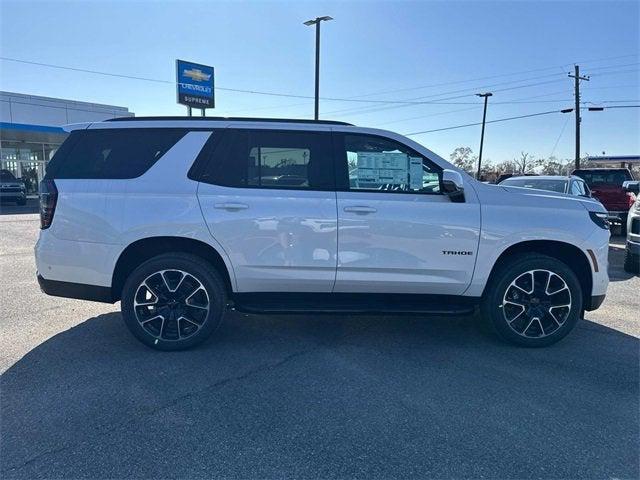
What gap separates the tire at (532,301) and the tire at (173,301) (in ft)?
8.22

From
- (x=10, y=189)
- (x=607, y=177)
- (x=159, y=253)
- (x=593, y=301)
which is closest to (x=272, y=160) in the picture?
(x=159, y=253)

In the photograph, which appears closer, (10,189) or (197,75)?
(10,189)

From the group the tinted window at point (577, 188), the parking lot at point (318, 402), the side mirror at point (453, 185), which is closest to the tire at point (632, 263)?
the tinted window at point (577, 188)

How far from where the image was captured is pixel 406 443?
2785 mm

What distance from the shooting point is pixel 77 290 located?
4137 millimetres

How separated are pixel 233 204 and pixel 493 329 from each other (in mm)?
2644

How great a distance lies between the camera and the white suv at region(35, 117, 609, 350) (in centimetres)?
402

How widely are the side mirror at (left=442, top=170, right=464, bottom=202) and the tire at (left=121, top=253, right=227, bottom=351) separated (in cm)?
217

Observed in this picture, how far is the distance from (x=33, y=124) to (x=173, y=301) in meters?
30.9

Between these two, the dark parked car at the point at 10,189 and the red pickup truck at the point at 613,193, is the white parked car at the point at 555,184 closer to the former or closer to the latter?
the red pickup truck at the point at 613,193

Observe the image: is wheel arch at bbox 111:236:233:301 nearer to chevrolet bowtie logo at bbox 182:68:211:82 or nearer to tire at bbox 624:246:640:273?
tire at bbox 624:246:640:273

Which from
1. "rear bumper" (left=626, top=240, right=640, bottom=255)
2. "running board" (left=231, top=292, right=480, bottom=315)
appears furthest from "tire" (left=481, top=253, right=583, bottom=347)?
"rear bumper" (left=626, top=240, right=640, bottom=255)

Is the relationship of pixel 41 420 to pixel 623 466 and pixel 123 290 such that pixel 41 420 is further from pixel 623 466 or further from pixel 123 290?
pixel 623 466

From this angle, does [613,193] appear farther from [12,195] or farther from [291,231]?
[12,195]
